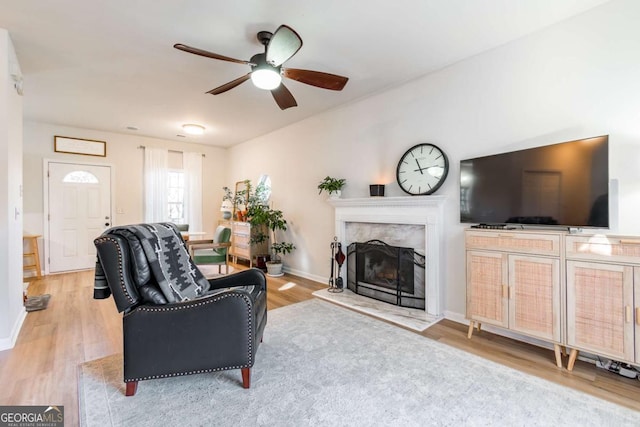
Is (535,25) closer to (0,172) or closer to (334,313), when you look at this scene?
(334,313)

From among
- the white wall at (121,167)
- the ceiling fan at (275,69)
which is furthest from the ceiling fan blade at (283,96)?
the white wall at (121,167)

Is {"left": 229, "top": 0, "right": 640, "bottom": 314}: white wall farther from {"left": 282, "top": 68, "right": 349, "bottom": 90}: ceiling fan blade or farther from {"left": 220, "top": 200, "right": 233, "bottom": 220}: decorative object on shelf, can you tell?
{"left": 220, "top": 200, "right": 233, "bottom": 220}: decorative object on shelf

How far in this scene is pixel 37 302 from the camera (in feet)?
11.9

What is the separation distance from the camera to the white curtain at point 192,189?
667 centimetres

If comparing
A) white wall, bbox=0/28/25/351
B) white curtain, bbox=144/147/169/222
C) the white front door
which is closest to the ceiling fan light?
white wall, bbox=0/28/25/351

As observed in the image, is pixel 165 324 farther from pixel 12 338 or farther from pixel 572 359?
pixel 572 359

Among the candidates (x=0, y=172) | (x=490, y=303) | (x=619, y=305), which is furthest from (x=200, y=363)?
(x=619, y=305)

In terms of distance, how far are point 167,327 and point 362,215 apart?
8.93ft

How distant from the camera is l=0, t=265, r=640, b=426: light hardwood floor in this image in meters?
1.87

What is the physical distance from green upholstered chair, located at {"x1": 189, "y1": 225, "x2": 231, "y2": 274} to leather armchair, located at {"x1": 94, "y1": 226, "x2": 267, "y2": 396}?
2781 millimetres

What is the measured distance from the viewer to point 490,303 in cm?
251

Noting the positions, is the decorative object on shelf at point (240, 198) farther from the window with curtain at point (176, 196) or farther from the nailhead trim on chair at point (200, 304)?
the nailhead trim on chair at point (200, 304)

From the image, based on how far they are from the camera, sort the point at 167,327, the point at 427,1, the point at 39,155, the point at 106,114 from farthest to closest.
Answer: the point at 39,155 → the point at 106,114 → the point at 427,1 → the point at 167,327

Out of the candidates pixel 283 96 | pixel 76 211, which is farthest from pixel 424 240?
pixel 76 211
